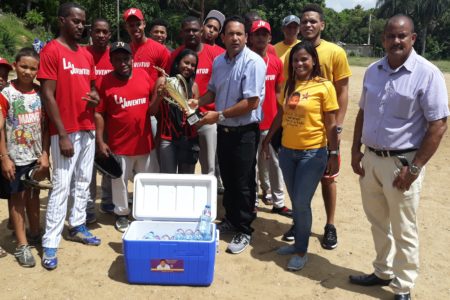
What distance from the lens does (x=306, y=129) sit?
3.72 metres

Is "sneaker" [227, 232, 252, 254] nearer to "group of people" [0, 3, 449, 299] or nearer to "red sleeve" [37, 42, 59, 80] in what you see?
"group of people" [0, 3, 449, 299]

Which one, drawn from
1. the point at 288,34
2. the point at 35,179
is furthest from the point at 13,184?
the point at 288,34

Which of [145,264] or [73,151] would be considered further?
[73,151]

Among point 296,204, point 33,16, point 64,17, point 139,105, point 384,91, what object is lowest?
point 296,204

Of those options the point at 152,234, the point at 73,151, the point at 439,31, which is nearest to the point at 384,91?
the point at 152,234

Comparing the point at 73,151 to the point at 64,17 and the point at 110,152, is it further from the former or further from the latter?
the point at 64,17

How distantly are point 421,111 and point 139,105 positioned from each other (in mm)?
2587

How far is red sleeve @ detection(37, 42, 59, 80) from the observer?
11.9 ft

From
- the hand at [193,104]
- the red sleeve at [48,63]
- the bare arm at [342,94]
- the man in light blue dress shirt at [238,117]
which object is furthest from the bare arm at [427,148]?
the red sleeve at [48,63]

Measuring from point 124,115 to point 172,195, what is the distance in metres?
0.97

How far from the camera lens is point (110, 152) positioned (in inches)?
176

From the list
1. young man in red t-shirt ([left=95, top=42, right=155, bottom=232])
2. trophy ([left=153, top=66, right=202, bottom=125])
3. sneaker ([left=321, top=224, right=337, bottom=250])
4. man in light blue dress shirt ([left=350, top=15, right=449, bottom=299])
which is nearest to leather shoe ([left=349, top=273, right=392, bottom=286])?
man in light blue dress shirt ([left=350, top=15, right=449, bottom=299])

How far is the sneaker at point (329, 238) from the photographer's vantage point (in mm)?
4445

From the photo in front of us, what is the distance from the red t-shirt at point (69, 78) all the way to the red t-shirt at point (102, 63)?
569 millimetres
